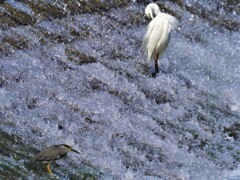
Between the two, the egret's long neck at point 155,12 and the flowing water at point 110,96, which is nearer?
the flowing water at point 110,96

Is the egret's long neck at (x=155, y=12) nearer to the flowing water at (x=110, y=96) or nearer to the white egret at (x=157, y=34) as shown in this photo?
the white egret at (x=157, y=34)

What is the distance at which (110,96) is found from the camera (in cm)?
Result: 882

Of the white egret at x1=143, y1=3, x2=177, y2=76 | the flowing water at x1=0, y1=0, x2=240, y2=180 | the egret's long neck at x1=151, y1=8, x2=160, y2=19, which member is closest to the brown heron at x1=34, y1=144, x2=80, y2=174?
the flowing water at x1=0, y1=0, x2=240, y2=180

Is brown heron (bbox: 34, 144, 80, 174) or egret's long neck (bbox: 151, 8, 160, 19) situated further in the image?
egret's long neck (bbox: 151, 8, 160, 19)

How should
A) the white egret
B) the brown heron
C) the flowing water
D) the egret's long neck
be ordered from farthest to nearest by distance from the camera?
the egret's long neck → the white egret → the flowing water → the brown heron

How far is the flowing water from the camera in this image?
23.8 feet

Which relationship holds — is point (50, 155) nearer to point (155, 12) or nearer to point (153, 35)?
point (153, 35)

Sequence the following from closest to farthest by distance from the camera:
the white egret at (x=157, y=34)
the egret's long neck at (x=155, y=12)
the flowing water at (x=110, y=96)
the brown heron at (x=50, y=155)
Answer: the brown heron at (x=50, y=155) → the flowing water at (x=110, y=96) → the white egret at (x=157, y=34) → the egret's long neck at (x=155, y=12)

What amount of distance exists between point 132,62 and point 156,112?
1.44m

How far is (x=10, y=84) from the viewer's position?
8156 millimetres

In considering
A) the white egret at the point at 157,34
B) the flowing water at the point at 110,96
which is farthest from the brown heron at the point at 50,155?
the white egret at the point at 157,34

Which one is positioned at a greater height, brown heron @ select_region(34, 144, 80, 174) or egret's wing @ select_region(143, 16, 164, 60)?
brown heron @ select_region(34, 144, 80, 174)

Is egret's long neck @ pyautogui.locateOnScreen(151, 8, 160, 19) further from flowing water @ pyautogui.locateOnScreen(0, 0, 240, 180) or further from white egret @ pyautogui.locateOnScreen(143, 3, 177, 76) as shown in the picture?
flowing water @ pyautogui.locateOnScreen(0, 0, 240, 180)

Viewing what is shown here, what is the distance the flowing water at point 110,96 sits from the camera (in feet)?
23.8
